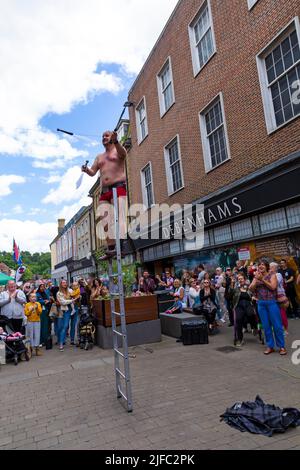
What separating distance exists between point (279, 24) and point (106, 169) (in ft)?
27.8

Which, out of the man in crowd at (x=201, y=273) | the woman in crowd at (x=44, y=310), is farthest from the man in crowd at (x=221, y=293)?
the woman in crowd at (x=44, y=310)

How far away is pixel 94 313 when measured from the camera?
381 inches

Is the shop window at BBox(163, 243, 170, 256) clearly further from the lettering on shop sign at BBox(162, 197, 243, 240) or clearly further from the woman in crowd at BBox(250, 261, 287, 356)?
the woman in crowd at BBox(250, 261, 287, 356)

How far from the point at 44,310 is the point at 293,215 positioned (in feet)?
25.5

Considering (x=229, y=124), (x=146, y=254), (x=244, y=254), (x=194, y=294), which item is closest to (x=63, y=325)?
(x=194, y=294)

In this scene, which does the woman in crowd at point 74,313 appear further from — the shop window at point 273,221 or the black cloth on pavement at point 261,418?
the black cloth on pavement at point 261,418

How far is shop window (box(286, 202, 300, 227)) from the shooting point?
9.45m

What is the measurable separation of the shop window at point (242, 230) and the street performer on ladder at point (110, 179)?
751 centimetres

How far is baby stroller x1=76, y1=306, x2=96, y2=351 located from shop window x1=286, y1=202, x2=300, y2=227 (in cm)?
638

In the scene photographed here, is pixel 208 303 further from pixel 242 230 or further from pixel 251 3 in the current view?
pixel 251 3

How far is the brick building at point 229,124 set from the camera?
9758mm

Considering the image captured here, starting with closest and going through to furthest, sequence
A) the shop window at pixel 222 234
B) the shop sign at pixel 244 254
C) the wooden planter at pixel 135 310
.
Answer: the wooden planter at pixel 135 310 → the shop sign at pixel 244 254 → the shop window at pixel 222 234
